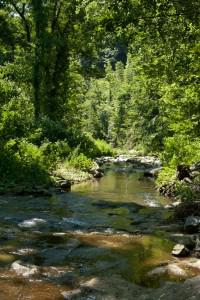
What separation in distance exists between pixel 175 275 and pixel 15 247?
124 inches

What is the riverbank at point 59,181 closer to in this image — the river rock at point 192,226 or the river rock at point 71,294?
the river rock at point 192,226

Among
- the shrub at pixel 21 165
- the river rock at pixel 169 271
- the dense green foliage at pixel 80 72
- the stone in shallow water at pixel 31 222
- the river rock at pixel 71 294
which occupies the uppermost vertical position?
→ the dense green foliage at pixel 80 72

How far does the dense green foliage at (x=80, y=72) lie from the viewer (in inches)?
565

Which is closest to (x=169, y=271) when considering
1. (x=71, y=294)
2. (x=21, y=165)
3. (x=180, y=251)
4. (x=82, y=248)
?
(x=180, y=251)

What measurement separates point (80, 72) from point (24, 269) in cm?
3435

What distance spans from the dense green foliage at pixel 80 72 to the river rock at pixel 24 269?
8369 millimetres

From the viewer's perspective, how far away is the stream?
6.75 m

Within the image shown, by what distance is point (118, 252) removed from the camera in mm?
8805

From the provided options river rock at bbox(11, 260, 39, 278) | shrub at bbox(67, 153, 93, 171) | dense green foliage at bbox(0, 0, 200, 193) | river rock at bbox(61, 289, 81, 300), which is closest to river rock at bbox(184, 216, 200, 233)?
river rock at bbox(11, 260, 39, 278)

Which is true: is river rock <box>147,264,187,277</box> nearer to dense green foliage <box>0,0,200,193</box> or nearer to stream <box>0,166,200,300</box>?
stream <box>0,166,200,300</box>

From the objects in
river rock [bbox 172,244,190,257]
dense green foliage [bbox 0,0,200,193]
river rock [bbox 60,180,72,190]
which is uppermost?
dense green foliage [bbox 0,0,200,193]

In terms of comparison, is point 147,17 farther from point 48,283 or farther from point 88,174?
point 88,174

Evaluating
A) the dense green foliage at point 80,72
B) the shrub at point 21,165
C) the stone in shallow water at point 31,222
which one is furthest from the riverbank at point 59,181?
the stone in shallow water at point 31,222

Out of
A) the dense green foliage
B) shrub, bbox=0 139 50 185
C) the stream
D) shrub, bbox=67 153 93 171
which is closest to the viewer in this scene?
the stream
